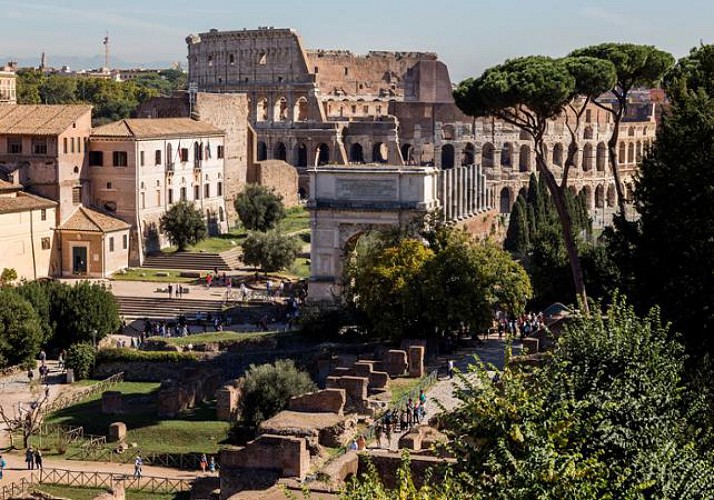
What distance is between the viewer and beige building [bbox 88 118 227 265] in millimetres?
53469

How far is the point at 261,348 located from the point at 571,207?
23343mm

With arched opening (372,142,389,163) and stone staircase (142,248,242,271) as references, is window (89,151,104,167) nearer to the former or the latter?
stone staircase (142,248,242,271)

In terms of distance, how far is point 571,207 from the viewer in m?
57.8

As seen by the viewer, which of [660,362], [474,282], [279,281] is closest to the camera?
[660,362]

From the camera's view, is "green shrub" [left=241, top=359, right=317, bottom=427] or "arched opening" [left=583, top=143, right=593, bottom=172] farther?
"arched opening" [left=583, top=143, right=593, bottom=172]

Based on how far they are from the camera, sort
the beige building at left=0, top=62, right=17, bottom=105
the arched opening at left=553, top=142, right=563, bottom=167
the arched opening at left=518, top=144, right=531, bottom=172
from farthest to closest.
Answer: the beige building at left=0, top=62, right=17, bottom=105
the arched opening at left=553, top=142, right=563, bottom=167
the arched opening at left=518, top=144, right=531, bottom=172

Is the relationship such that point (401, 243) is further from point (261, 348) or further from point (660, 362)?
point (660, 362)

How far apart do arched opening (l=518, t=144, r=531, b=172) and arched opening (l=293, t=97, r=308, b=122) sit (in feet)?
62.4

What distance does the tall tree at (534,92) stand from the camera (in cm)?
3412

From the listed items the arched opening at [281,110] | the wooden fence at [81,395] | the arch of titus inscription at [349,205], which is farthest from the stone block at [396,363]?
the arched opening at [281,110]

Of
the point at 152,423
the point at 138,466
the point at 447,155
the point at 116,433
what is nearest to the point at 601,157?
the point at 447,155

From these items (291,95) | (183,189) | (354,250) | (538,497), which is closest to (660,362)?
(538,497)

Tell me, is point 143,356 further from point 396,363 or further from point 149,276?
point 149,276

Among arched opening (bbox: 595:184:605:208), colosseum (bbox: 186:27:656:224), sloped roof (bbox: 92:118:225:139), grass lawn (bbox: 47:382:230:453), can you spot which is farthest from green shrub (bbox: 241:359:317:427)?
arched opening (bbox: 595:184:605:208)
